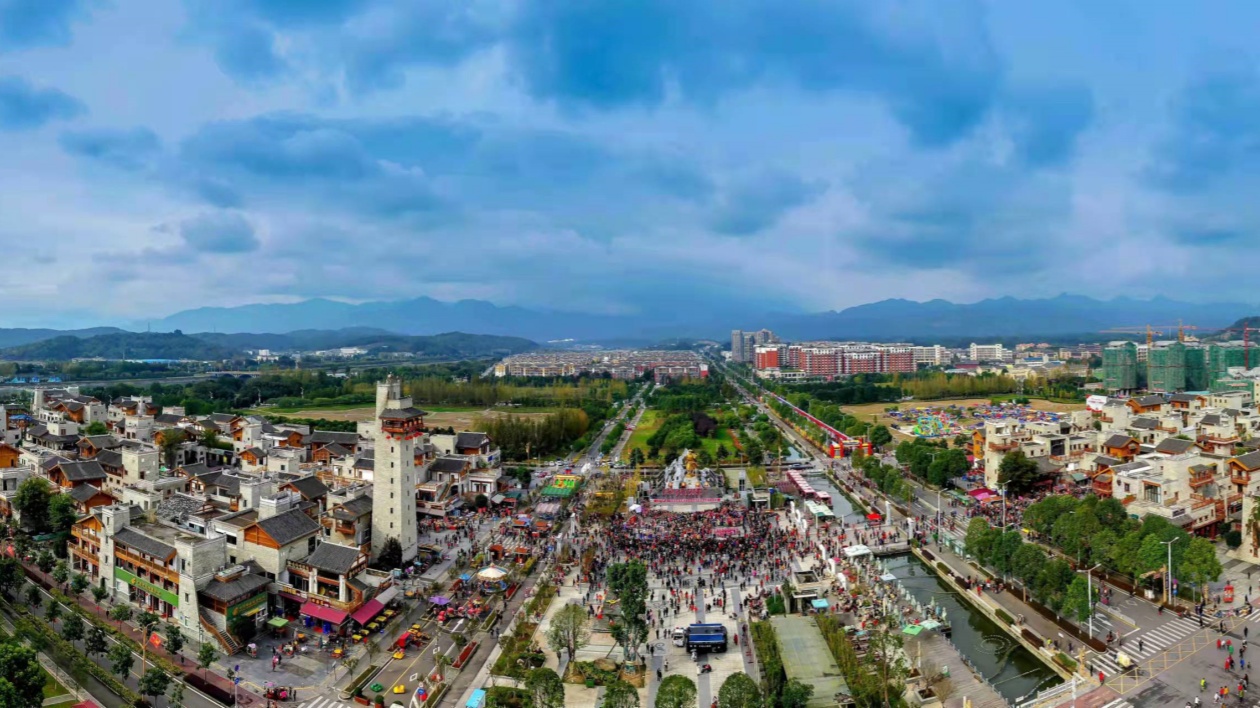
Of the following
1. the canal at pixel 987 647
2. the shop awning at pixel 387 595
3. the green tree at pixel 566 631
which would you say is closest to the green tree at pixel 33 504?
the shop awning at pixel 387 595

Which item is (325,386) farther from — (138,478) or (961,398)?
(961,398)

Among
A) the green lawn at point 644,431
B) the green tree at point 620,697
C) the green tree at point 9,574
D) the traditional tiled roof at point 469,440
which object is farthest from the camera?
the green lawn at point 644,431

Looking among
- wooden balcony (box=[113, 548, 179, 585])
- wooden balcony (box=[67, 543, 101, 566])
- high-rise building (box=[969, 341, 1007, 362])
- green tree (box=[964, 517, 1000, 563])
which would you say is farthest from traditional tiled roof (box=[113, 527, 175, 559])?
high-rise building (box=[969, 341, 1007, 362])

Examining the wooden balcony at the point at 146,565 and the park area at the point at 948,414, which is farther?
the park area at the point at 948,414

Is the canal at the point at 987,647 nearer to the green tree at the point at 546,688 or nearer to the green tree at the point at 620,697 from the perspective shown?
the green tree at the point at 620,697

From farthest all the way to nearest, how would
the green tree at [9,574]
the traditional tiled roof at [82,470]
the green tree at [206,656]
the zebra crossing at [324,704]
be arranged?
the traditional tiled roof at [82,470]
the green tree at [9,574]
the green tree at [206,656]
the zebra crossing at [324,704]
